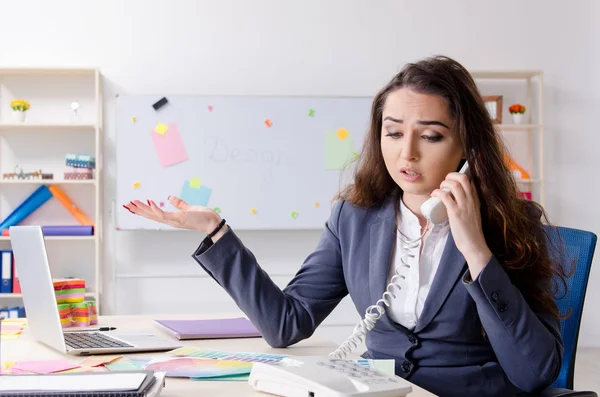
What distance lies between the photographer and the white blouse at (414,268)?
160 cm

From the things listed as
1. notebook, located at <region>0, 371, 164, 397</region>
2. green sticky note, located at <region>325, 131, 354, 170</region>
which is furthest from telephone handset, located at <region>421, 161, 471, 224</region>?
green sticky note, located at <region>325, 131, 354, 170</region>

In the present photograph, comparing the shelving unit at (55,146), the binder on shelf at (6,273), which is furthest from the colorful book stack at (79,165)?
the binder on shelf at (6,273)

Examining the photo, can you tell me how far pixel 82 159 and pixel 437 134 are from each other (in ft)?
11.0

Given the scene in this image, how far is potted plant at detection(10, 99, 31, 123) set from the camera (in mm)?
4449

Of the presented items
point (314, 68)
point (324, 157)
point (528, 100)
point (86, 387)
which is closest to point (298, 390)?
point (86, 387)

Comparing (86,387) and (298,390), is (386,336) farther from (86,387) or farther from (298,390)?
(86,387)

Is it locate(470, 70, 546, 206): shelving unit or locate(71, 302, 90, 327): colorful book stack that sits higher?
locate(470, 70, 546, 206): shelving unit

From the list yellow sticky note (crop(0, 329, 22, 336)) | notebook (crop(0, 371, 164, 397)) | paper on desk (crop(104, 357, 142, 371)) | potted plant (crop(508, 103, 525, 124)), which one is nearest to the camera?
notebook (crop(0, 371, 164, 397))

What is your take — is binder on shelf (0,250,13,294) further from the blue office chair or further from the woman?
the blue office chair

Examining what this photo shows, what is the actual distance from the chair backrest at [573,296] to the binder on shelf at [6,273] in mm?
3527

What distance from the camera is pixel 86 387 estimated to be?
102 centimetres

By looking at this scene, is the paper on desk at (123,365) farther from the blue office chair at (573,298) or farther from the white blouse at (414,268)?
the blue office chair at (573,298)

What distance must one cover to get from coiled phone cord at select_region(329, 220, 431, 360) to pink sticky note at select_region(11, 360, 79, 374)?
1.74 feet

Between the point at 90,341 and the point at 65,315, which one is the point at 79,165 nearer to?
the point at 65,315
